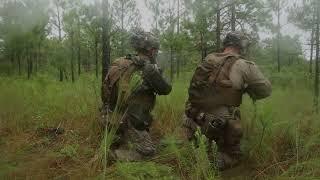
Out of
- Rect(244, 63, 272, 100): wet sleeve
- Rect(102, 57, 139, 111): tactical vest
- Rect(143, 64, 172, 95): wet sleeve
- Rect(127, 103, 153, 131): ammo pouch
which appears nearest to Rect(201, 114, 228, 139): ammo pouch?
Rect(244, 63, 272, 100): wet sleeve

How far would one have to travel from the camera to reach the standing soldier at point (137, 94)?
4.51 meters

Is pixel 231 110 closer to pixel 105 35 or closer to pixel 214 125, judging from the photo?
pixel 214 125

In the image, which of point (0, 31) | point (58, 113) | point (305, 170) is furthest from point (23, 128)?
point (305, 170)

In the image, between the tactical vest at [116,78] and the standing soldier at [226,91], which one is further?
the tactical vest at [116,78]

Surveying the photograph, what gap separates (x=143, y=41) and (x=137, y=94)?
552 mm

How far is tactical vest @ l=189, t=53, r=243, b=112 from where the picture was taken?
13.8ft

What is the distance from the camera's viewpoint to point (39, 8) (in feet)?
18.4

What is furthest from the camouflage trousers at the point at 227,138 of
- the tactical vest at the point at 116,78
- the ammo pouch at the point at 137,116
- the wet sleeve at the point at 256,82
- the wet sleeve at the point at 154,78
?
the tactical vest at the point at 116,78

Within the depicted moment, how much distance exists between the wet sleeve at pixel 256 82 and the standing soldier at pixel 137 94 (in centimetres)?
83

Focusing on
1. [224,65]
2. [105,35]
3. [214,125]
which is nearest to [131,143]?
[214,125]

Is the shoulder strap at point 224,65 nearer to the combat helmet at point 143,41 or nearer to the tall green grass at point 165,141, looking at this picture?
the tall green grass at point 165,141

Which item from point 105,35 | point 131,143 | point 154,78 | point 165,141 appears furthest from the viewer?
point 105,35

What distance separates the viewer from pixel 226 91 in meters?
4.19

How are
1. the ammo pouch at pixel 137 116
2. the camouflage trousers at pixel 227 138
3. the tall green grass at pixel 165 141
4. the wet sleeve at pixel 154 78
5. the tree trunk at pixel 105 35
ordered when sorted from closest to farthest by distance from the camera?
1. the tall green grass at pixel 165 141
2. the camouflage trousers at pixel 227 138
3. the wet sleeve at pixel 154 78
4. the ammo pouch at pixel 137 116
5. the tree trunk at pixel 105 35
